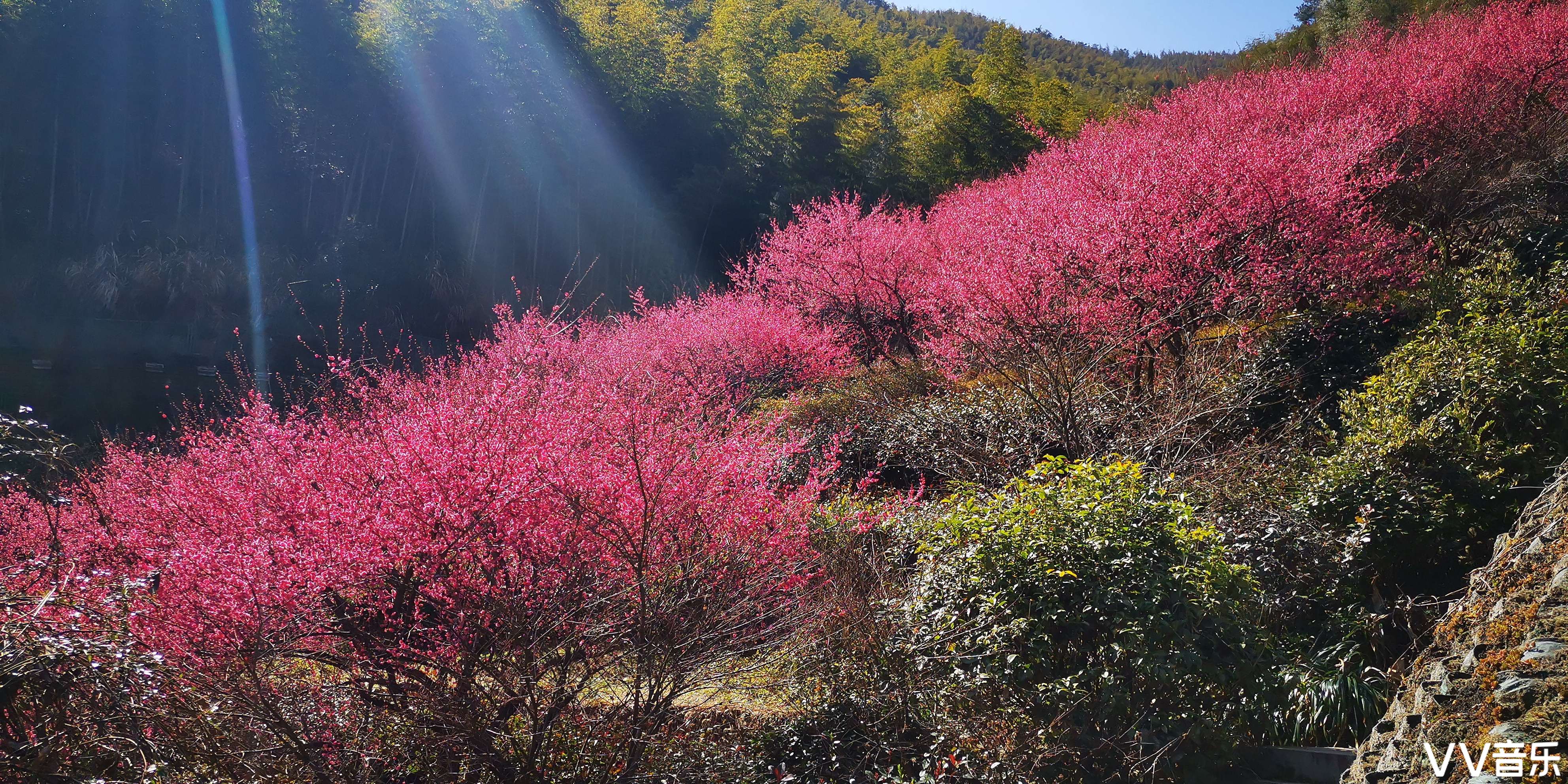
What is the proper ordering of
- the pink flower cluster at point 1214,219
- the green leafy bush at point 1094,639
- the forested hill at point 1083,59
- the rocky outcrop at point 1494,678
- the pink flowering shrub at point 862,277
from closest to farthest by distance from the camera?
the rocky outcrop at point 1494,678 → the green leafy bush at point 1094,639 → the pink flower cluster at point 1214,219 → the pink flowering shrub at point 862,277 → the forested hill at point 1083,59

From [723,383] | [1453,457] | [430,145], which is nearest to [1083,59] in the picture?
[430,145]

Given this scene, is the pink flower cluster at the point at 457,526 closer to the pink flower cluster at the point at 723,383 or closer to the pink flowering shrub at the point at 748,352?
the pink flower cluster at the point at 723,383

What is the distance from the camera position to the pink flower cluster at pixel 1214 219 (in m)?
8.00

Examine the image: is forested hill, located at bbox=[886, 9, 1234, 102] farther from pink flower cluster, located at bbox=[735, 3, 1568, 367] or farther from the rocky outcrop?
the rocky outcrop

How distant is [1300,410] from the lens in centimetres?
674

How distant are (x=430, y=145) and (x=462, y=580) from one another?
23.5 metres

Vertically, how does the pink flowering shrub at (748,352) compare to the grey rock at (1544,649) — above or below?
below

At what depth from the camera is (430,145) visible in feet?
79.5

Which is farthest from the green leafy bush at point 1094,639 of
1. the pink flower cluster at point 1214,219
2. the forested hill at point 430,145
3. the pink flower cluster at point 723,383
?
the forested hill at point 430,145

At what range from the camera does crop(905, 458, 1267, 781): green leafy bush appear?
3.20 m

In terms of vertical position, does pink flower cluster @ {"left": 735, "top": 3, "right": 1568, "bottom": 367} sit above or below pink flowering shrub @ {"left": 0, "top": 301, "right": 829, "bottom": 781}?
above

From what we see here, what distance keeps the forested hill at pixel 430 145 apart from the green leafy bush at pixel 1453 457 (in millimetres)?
19501

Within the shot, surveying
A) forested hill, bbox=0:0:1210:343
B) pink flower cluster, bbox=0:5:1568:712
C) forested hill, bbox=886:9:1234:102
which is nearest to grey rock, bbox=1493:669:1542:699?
pink flower cluster, bbox=0:5:1568:712

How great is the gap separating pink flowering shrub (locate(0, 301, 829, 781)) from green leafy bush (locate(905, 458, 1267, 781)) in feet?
4.11
